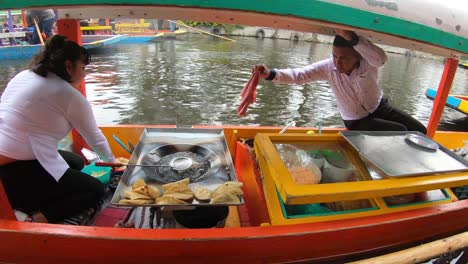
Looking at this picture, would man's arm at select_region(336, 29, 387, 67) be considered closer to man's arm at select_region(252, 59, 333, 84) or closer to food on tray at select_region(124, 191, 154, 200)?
man's arm at select_region(252, 59, 333, 84)

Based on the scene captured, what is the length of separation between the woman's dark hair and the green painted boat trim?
776 millimetres

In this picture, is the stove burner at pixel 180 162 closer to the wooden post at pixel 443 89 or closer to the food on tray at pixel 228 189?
the food on tray at pixel 228 189

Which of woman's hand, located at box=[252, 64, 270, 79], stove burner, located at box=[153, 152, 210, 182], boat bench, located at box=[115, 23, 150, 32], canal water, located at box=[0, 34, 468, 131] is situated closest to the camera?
stove burner, located at box=[153, 152, 210, 182]

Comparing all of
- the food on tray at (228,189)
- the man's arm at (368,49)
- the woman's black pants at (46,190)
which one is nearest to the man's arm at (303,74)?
the man's arm at (368,49)

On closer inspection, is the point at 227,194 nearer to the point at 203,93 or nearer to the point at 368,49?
the point at 368,49

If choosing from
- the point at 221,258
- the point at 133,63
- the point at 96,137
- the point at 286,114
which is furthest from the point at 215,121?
the point at 133,63

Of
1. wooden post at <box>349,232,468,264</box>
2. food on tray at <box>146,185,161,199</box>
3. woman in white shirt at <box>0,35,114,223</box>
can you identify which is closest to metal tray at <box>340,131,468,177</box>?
wooden post at <box>349,232,468,264</box>

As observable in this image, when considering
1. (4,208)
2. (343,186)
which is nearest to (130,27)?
(4,208)

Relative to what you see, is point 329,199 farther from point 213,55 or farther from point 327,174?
point 213,55

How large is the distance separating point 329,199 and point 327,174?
57cm

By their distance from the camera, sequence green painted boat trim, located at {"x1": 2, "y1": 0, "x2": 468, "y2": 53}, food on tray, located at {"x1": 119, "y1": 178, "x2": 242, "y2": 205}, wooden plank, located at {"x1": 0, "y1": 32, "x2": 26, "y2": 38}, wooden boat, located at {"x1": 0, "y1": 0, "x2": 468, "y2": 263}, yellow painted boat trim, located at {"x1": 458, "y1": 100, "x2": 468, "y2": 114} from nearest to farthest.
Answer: green painted boat trim, located at {"x1": 2, "y1": 0, "x2": 468, "y2": 53} < wooden boat, located at {"x1": 0, "y1": 0, "x2": 468, "y2": 263} < food on tray, located at {"x1": 119, "y1": 178, "x2": 242, "y2": 205} < yellow painted boat trim, located at {"x1": 458, "y1": 100, "x2": 468, "y2": 114} < wooden plank, located at {"x1": 0, "y1": 32, "x2": 26, "y2": 38}

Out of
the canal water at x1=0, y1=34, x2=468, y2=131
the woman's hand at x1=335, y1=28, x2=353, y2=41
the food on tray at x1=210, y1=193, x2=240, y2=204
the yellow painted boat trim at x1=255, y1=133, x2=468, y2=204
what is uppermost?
the woman's hand at x1=335, y1=28, x2=353, y2=41

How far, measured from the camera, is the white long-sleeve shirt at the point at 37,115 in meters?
1.96

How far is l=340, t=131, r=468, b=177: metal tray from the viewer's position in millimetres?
1930
